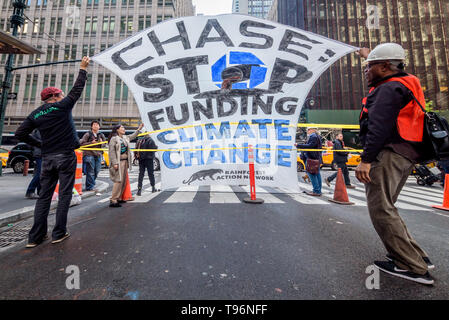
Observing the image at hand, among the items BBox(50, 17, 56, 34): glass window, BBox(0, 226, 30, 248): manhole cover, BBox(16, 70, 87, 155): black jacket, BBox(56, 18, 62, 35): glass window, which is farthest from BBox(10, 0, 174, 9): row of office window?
BBox(0, 226, 30, 248): manhole cover

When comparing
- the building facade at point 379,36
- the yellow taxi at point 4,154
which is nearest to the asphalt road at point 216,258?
the yellow taxi at point 4,154

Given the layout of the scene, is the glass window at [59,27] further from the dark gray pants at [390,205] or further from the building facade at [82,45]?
the dark gray pants at [390,205]

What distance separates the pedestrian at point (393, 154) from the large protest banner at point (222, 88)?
2681 millimetres

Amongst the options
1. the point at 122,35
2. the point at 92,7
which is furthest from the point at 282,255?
the point at 92,7

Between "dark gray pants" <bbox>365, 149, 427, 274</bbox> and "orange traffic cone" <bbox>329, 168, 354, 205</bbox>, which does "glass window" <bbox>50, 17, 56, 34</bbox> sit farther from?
"dark gray pants" <bbox>365, 149, 427, 274</bbox>

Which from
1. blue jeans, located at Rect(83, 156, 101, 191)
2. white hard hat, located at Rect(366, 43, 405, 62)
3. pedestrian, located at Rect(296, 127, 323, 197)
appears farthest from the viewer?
blue jeans, located at Rect(83, 156, 101, 191)

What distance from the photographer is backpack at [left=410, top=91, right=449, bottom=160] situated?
64.6 inches

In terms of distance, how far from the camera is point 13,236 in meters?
2.69

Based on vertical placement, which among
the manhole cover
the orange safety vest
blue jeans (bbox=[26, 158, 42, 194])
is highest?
the orange safety vest

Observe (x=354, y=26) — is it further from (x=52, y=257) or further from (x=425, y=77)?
(x=52, y=257)

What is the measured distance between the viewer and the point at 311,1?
31359 millimetres

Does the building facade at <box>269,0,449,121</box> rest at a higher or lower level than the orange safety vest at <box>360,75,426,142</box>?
higher

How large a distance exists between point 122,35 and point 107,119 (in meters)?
14.6

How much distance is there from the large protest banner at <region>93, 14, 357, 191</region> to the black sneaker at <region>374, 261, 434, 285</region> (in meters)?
2.69
